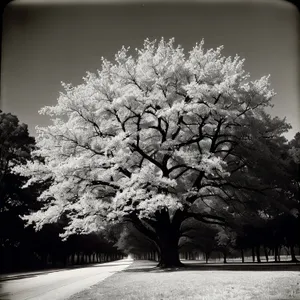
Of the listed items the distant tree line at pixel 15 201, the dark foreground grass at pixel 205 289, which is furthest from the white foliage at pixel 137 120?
the distant tree line at pixel 15 201

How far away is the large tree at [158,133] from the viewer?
21203 millimetres

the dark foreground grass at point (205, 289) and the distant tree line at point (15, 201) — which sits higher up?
the distant tree line at point (15, 201)

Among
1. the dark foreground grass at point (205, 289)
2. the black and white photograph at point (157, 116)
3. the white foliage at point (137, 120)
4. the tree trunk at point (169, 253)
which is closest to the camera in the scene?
the dark foreground grass at point (205, 289)

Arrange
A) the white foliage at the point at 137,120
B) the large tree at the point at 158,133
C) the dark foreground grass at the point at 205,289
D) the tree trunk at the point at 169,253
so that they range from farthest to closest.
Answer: the tree trunk at the point at 169,253 → the large tree at the point at 158,133 → the white foliage at the point at 137,120 → the dark foreground grass at the point at 205,289

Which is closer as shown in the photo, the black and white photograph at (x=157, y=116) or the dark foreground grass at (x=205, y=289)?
the dark foreground grass at (x=205, y=289)

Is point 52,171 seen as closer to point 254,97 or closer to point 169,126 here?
point 169,126

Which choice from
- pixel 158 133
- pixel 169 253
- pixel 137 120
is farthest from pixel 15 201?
pixel 158 133

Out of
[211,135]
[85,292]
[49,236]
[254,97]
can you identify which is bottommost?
[85,292]

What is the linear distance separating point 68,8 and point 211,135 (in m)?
11.5

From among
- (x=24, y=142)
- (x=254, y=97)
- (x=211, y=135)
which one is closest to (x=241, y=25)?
(x=254, y=97)

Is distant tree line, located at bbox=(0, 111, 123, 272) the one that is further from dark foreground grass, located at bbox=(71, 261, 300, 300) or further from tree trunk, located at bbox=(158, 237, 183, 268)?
dark foreground grass, located at bbox=(71, 261, 300, 300)

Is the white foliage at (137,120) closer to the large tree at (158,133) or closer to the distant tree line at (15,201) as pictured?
the large tree at (158,133)

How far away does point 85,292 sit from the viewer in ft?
44.9

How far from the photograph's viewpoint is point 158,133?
23641 millimetres
